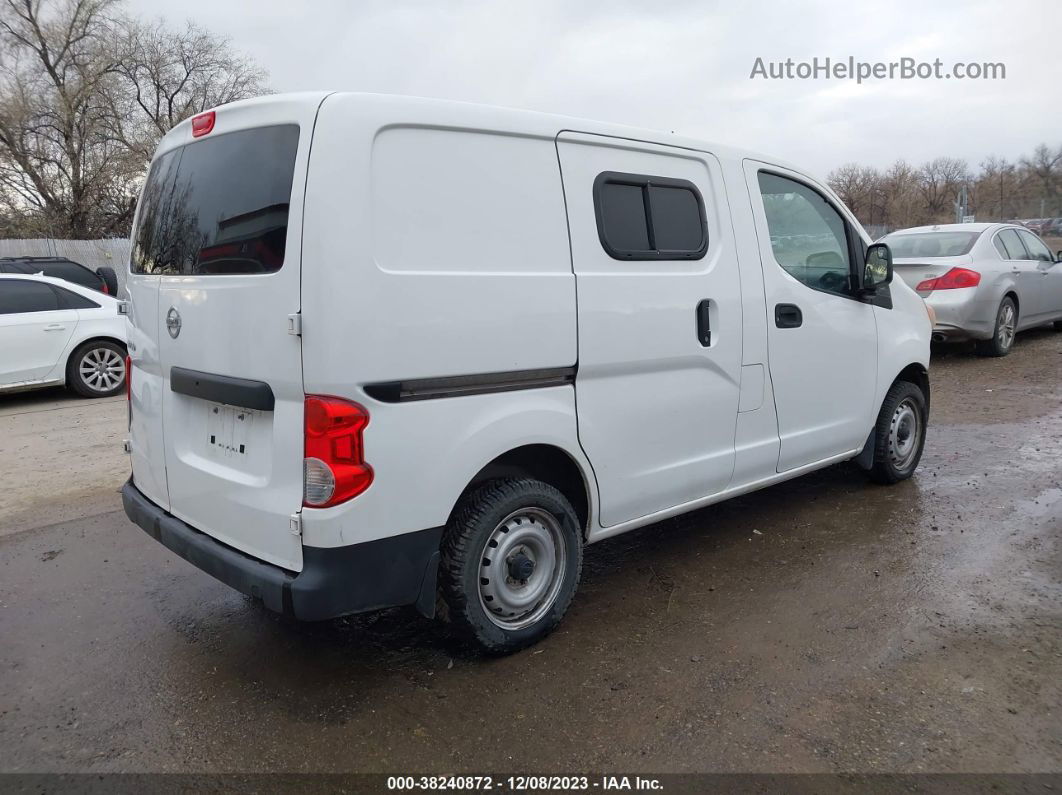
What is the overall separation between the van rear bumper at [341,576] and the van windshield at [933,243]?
8679 mm

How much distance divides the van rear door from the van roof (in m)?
0.02

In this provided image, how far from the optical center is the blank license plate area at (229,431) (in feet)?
9.37

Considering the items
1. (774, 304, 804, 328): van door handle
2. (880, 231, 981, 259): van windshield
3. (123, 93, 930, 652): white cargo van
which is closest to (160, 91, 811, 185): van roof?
(123, 93, 930, 652): white cargo van

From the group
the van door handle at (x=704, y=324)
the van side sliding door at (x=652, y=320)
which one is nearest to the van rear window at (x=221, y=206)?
the van side sliding door at (x=652, y=320)

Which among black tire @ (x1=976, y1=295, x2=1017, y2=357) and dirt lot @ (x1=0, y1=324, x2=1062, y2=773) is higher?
black tire @ (x1=976, y1=295, x2=1017, y2=357)

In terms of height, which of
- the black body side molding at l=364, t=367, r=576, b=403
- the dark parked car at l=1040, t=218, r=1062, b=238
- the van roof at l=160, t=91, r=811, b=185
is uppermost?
the dark parked car at l=1040, t=218, r=1062, b=238

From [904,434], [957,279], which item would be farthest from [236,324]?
[957,279]

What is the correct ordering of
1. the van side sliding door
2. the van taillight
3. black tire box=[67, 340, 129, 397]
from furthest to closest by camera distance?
black tire box=[67, 340, 129, 397] < the van side sliding door < the van taillight

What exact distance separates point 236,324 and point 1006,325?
10.2 metres

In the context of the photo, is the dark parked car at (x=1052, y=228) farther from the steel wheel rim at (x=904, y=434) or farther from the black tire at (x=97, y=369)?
the black tire at (x=97, y=369)

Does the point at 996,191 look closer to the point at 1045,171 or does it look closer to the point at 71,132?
the point at 1045,171

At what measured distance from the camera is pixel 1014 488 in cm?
517

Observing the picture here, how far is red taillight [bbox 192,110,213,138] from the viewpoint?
3.08 meters

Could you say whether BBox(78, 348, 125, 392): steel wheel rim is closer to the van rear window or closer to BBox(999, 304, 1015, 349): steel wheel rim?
the van rear window
